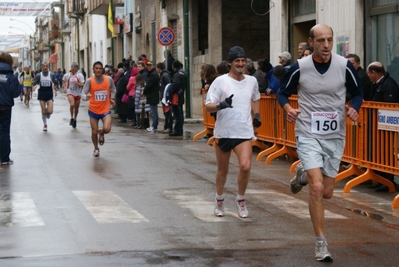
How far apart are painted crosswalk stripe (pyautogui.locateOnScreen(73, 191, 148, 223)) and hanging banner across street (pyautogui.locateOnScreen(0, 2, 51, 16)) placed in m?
63.5

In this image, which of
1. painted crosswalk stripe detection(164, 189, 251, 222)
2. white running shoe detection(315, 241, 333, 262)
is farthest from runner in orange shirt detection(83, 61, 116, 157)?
white running shoe detection(315, 241, 333, 262)

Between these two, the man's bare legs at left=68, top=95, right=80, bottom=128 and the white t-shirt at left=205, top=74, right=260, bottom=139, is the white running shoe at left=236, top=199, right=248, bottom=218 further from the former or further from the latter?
the man's bare legs at left=68, top=95, right=80, bottom=128

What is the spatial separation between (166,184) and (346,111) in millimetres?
4792

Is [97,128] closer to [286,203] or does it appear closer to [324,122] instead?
[286,203]

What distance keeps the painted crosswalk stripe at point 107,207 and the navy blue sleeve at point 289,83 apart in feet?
7.36

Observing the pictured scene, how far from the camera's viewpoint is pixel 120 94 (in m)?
26.8

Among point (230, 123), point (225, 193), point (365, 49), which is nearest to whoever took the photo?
point (230, 123)

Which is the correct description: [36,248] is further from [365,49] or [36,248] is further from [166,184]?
[365,49]

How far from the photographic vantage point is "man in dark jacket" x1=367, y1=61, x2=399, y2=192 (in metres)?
12.2

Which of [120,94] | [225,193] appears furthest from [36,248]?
[120,94]

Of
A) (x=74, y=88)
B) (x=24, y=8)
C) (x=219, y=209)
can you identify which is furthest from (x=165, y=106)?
(x=24, y=8)

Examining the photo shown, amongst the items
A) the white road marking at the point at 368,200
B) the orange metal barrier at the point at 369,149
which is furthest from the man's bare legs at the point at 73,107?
the white road marking at the point at 368,200

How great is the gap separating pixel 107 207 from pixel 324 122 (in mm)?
3426

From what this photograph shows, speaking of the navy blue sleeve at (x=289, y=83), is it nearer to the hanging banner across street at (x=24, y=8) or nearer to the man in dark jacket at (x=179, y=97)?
the man in dark jacket at (x=179, y=97)
